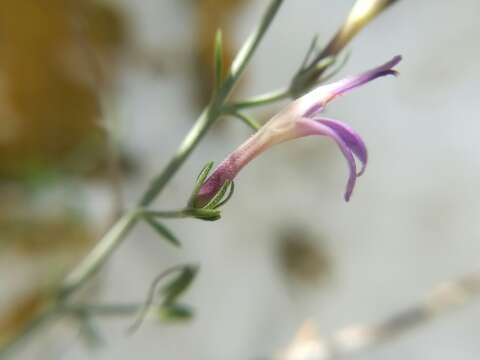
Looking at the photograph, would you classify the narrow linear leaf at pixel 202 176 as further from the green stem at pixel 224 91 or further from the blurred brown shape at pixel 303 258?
the blurred brown shape at pixel 303 258

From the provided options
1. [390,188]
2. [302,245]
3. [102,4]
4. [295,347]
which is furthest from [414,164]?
[102,4]

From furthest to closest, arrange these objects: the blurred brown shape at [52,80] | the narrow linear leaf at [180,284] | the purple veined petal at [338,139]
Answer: the blurred brown shape at [52,80] → the narrow linear leaf at [180,284] → the purple veined petal at [338,139]

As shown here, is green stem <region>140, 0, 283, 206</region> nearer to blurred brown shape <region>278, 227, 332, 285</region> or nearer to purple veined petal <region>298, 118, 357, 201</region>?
purple veined petal <region>298, 118, 357, 201</region>

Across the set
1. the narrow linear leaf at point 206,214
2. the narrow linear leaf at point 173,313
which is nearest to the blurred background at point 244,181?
the narrow linear leaf at point 173,313

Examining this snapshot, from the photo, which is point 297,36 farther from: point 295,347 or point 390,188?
point 295,347

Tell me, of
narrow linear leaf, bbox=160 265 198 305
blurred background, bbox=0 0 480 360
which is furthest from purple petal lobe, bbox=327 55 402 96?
blurred background, bbox=0 0 480 360

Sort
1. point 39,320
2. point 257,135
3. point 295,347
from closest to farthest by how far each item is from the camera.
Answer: point 257,135
point 39,320
point 295,347

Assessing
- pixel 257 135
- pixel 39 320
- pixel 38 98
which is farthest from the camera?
pixel 38 98
